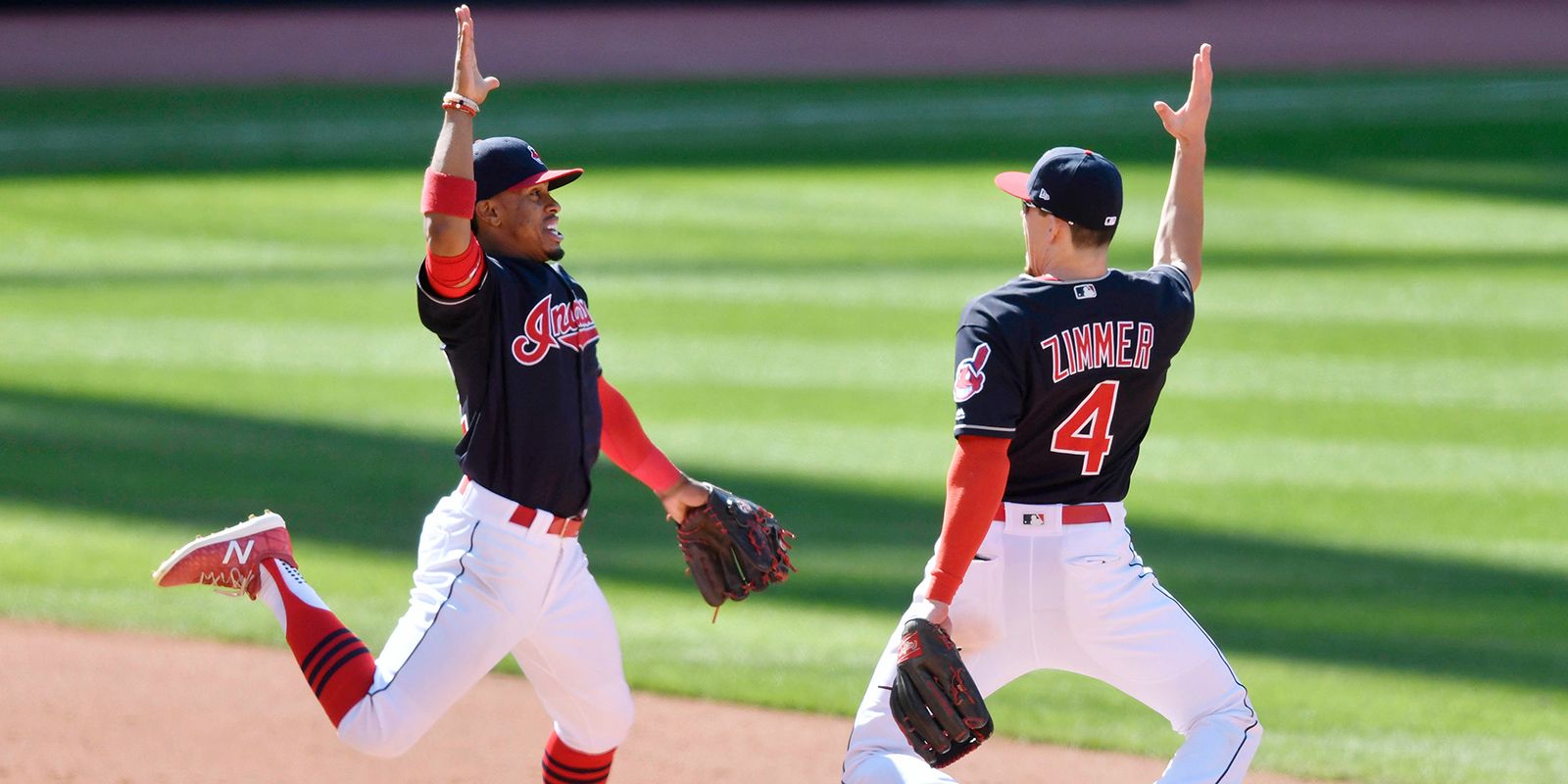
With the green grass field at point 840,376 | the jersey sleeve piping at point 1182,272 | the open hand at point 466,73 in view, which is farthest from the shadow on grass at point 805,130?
the open hand at point 466,73

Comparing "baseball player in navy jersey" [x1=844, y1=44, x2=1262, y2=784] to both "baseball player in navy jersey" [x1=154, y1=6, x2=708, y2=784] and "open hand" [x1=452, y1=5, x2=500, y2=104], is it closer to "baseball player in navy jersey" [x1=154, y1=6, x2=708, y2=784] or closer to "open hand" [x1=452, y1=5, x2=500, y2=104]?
"baseball player in navy jersey" [x1=154, y1=6, x2=708, y2=784]

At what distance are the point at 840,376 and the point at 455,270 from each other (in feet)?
18.7

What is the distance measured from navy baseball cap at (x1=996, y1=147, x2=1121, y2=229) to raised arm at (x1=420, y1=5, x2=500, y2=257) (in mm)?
1041

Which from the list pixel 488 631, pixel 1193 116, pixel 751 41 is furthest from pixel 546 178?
pixel 751 41

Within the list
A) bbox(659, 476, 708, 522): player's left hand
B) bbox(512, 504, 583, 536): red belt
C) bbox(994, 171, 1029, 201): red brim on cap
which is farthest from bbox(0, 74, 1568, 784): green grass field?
bbox(994, 171, 1029, 201): red brim on cap

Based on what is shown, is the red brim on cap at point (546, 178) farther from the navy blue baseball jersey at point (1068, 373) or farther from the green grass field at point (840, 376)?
the green grass field at point (840, 376)

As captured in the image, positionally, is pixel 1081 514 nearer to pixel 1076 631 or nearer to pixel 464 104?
pixel 1076 631

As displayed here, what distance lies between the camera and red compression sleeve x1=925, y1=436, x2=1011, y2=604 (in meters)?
3.42

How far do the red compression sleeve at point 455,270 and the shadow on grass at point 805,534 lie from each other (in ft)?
9.93

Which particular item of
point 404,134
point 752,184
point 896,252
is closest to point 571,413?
point 896,252

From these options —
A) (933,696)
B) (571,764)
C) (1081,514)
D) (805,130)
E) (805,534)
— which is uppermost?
(1081,514)

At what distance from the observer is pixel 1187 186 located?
4.09 m

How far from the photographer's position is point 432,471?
7688 millimetres

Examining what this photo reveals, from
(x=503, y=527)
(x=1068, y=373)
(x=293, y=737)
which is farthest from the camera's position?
(x=293, y=737)
